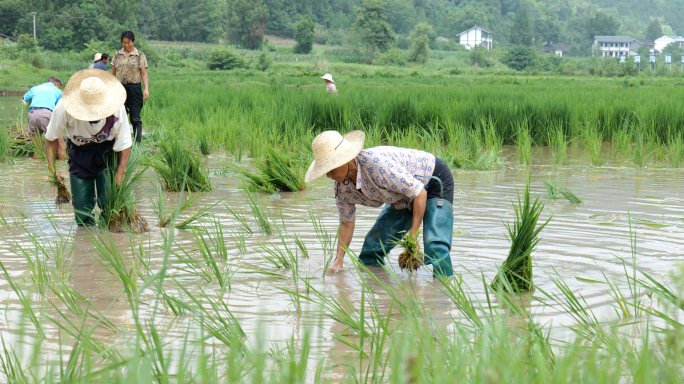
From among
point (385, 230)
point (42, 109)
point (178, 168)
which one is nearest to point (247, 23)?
point (42, 109)

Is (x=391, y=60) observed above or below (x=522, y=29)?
below

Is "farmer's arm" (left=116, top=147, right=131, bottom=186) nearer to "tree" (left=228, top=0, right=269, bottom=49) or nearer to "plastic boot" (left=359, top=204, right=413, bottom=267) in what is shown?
"plastic boot" (left=359, top=204, right=413, bottom=267)

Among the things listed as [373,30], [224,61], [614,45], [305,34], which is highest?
[614,45]

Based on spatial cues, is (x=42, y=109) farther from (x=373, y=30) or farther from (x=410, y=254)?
(x=373, y=30)

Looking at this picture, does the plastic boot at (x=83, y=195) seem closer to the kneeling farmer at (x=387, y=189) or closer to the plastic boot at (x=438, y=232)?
the kneeling farmer at (x=387, y=189)

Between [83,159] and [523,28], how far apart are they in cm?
9871

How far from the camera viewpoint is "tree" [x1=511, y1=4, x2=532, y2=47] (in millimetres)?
95250

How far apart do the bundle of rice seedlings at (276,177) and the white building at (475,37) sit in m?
105

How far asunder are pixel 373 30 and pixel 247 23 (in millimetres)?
17915

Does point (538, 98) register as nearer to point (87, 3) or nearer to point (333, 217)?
point (333, 217)

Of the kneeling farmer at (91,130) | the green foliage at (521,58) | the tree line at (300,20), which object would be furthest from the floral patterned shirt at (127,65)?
the green foliage at (521,58)

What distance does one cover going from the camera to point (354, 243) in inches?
156

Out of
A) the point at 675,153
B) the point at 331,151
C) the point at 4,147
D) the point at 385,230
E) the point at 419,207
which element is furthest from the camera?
the point at 4,147

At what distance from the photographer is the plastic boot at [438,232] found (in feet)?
10.7
